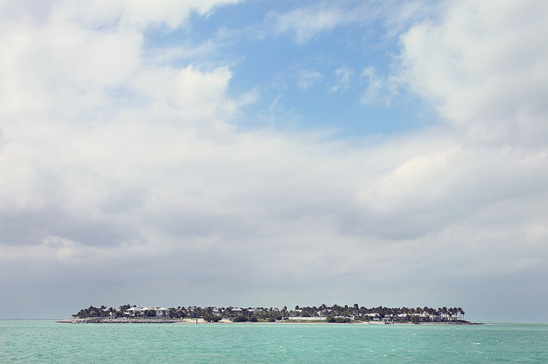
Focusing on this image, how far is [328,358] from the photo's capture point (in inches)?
3223

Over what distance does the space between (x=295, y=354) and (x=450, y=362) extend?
28.9 meters

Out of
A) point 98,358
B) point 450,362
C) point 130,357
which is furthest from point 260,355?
point 450,362

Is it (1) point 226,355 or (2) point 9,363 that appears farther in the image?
(1) point 226,355

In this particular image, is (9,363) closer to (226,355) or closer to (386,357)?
(226,355)

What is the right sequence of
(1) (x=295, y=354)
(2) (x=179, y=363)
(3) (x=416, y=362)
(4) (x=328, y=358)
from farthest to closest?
1. (1) (x=295, y=354)
2. (4) (x=328, y=358)
3. (3) (x=416, y=362)
4. (2) (x=179, y=363)

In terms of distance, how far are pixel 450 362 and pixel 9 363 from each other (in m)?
74.8

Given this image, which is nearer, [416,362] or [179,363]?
[179,363]

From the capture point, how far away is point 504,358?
86.6 metres

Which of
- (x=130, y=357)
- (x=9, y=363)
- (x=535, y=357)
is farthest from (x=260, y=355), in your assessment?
(x=535, y=357)

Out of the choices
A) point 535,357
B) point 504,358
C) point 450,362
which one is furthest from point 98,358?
point 535,357

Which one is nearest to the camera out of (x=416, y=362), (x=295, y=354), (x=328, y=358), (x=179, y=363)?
(x=179, y=363)

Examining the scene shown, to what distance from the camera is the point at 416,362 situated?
76750 millimetres

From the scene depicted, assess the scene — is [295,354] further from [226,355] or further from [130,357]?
[130,357]

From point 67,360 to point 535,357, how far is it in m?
89.3
